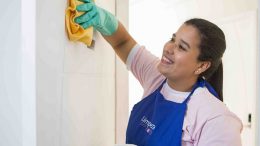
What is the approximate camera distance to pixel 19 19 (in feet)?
1.72

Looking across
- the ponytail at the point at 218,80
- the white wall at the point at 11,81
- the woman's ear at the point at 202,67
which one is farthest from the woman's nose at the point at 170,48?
the white wall at the point at 11,81

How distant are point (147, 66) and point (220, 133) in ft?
1.41

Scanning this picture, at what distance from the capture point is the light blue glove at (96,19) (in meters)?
0.75

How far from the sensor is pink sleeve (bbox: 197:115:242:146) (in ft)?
2.52

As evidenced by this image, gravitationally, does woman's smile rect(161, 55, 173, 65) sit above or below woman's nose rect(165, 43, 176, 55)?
below

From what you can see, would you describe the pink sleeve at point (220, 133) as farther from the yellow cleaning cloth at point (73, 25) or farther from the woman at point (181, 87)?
the yellow cleaning cloth at point (73, 25)

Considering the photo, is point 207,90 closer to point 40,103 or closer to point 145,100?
point 145,100

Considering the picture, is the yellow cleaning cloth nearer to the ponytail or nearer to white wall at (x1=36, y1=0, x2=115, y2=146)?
white wall at (x1=36, y1=0, x2=115, y2=146)

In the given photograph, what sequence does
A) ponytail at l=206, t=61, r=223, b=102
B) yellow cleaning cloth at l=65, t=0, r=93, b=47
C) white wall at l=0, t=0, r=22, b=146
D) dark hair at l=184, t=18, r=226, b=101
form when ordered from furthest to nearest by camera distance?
ponytail at l=206, t=61, r=223, b=102 → dark hair at l=184, t=18, r=226, b=101 → yellow cleaning cloth at l=65, t=0, r=93, b=47 → white wall at l=0, t=0, r=22, b=146

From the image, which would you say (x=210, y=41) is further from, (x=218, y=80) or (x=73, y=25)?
(x=73, y=25)

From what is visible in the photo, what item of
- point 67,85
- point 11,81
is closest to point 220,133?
point 67,85

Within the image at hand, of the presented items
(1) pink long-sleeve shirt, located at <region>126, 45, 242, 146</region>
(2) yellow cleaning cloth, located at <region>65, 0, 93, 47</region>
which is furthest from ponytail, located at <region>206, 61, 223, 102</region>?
(2) yellow cleaning cloth, located at <region>65, 0, 93, 47</region>

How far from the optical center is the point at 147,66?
A: 1076 mm

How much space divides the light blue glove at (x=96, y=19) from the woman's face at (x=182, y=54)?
9.5 inches
